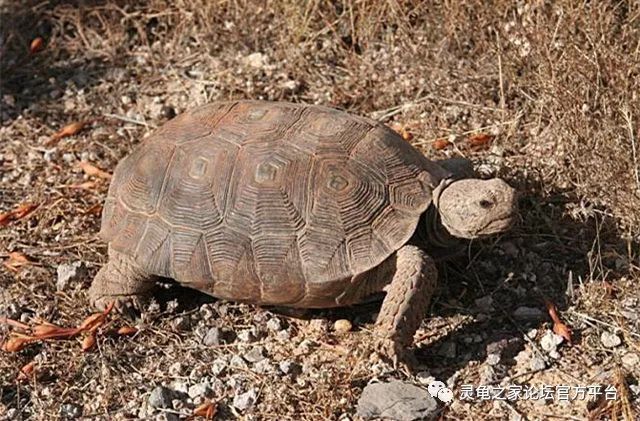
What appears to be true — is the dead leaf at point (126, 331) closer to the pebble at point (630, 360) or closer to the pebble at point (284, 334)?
the pebble at point (284, 334)

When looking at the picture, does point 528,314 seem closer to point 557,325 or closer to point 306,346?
point 557,325

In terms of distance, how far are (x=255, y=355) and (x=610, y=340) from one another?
1434 mm

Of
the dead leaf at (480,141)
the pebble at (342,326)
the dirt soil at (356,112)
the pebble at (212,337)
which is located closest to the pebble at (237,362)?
the dirt soil at (356,112)

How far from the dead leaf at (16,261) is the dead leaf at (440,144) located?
2.10 m

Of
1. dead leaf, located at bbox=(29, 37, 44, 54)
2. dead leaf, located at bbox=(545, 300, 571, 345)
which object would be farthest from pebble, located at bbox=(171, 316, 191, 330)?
dead leaf, located at bbox=(29, 37, 44, 54)

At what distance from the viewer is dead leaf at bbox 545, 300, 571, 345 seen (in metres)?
3.70

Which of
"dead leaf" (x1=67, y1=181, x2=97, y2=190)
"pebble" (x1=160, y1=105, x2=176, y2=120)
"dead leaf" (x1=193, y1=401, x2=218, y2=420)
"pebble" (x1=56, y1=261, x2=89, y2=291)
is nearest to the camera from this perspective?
"dead leaf" (x1=193, y1=401, x2=218, y2=420)

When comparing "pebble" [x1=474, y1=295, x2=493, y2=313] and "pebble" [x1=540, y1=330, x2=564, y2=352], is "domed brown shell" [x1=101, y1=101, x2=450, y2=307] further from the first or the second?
"pebble" [x1=540, y1=330, x2=564, y2=352]

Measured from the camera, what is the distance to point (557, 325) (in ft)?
12.3

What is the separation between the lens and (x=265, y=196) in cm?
380

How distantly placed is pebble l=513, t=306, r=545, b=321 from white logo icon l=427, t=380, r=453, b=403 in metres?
0.52

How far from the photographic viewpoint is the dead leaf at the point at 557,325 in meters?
3.70

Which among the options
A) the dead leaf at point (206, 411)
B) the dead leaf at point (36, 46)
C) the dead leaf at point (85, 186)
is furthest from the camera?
the dead leaf at point (36, 46)

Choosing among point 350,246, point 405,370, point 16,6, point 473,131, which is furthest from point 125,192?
point 16,6
